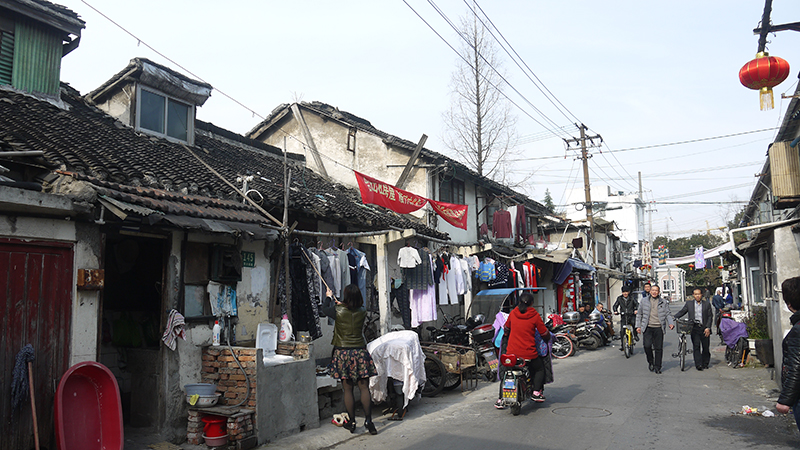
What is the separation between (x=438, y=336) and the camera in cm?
1238

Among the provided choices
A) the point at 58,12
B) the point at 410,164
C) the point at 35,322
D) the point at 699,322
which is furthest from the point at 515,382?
the point at 58,12

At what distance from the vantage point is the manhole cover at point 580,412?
855 cm

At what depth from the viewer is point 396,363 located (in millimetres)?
8820

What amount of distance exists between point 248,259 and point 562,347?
36.7 feet

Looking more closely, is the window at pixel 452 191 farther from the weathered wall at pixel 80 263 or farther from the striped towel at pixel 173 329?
the weathered wall at pixel 80 263

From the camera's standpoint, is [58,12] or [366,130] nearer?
[58,12]

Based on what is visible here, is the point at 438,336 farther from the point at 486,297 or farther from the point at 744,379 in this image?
the point at 744,379

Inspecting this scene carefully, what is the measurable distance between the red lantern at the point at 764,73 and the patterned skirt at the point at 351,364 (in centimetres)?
681

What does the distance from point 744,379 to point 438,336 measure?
6.67 m

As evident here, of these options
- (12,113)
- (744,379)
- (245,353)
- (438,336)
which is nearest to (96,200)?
(245,353)

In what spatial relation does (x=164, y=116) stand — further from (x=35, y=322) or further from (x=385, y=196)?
(x=35, y=322)

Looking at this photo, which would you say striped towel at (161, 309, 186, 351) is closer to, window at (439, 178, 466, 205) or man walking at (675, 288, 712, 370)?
man walking at (675, 288, 712, 370)

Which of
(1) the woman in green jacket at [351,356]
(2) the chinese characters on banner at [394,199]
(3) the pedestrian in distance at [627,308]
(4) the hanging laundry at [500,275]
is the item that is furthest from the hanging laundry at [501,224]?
(1) the woman in green jacket at [351,356]

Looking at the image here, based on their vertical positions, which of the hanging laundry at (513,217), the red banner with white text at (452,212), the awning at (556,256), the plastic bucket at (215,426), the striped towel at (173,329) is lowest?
the plastic bucket at (215,426)
